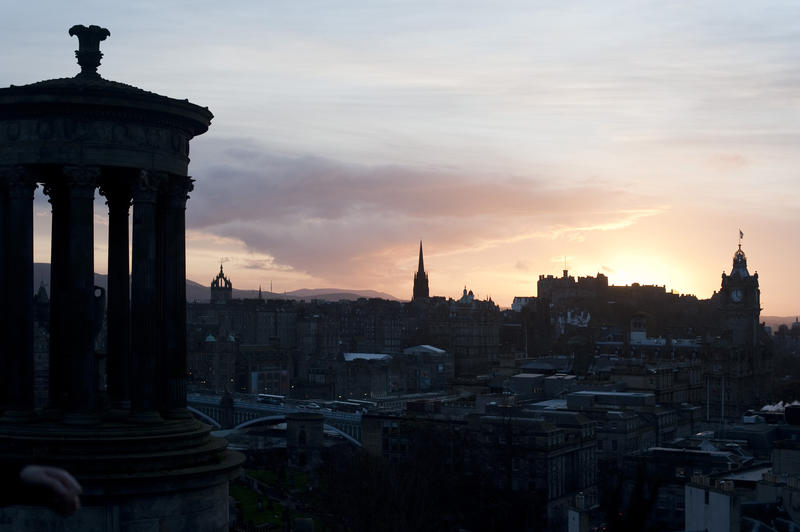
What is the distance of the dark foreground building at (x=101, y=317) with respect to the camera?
15641 millimetres

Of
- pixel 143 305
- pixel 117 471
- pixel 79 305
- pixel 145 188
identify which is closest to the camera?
pixel 117 471

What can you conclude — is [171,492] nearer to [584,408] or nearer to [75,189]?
[75,189]

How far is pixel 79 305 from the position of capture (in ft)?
51.8

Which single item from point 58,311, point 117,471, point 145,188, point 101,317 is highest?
point 145,188

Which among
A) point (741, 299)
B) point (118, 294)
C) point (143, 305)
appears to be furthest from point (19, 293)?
point (741, 299)

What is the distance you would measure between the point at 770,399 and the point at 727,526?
344ft

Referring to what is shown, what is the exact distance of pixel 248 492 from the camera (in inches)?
3509

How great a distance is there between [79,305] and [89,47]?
430cm

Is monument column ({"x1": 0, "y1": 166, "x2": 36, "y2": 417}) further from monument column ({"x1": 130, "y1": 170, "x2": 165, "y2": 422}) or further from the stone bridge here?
the stone bridge

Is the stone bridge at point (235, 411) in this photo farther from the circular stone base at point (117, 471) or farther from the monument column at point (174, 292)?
the circular stone base at point (117, 471)

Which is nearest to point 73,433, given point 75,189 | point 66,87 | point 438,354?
point 75,189

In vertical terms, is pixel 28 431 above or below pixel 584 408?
above

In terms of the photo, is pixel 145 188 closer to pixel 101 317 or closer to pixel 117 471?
pixel 101 317

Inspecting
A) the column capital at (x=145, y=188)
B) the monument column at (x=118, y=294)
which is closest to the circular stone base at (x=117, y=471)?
the monument column at (x=118, y=294)
